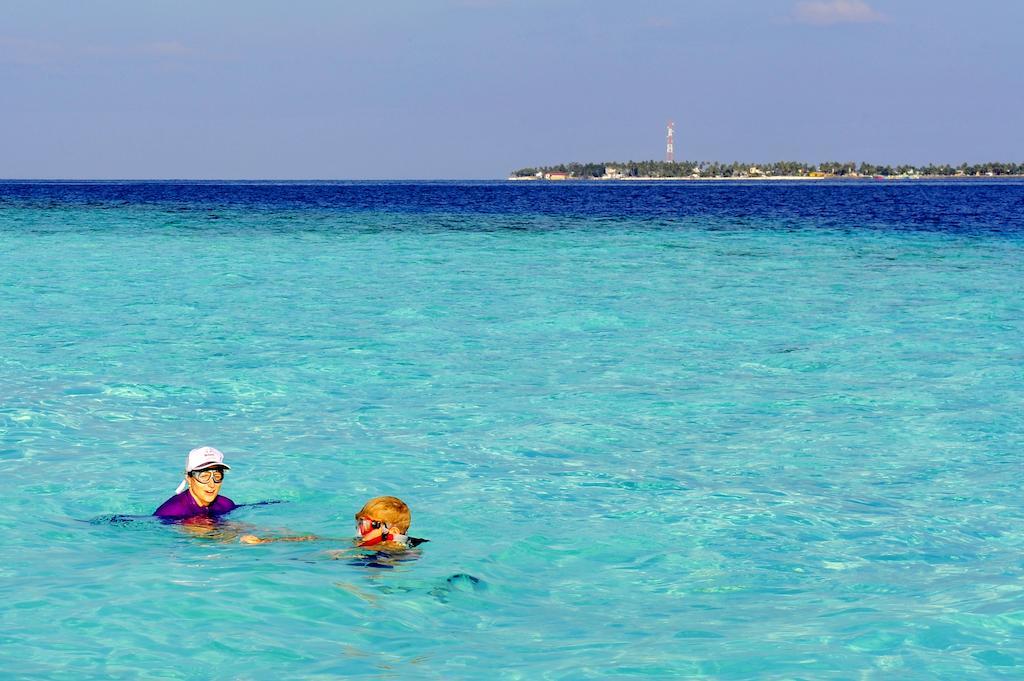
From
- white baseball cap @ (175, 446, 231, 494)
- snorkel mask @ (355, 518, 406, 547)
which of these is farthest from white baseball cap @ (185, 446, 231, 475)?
snorkel mask @ (355, 518, 406, 547)

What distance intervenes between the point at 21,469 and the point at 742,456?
729 centimetres

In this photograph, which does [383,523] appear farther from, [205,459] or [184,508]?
[184,508]

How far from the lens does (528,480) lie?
1103cm

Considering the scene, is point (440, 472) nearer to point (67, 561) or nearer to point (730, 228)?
point (67, 561)

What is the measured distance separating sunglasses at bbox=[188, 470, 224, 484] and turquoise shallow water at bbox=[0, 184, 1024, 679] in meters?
0.46

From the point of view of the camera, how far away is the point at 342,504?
10.5 meters

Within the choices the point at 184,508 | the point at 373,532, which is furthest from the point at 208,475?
the point at 373,532

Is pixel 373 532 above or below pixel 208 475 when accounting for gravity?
below

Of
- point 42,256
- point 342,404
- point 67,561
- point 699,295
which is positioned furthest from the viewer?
point 42,256

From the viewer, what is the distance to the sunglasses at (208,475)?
28.9 ft

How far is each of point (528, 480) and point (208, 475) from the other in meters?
3.36

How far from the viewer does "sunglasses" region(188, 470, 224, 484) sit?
880 centimetres

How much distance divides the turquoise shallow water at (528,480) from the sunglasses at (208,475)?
0.46m

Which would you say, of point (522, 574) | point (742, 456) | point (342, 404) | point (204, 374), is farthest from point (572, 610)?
point (204, 374)
